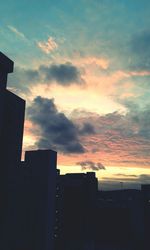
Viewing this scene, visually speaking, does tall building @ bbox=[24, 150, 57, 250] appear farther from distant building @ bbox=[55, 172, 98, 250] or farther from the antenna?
distant building @ bbox=[55, 172, 98, 250]

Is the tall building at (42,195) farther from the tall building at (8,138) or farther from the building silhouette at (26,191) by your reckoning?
the tall building at (8,138)

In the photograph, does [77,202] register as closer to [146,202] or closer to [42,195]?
[146,202]

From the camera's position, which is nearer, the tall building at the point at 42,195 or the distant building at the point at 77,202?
the tall building at the point at 42,195

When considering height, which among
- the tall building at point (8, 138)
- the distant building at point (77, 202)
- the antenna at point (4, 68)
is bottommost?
the distant building at point (77, 202)

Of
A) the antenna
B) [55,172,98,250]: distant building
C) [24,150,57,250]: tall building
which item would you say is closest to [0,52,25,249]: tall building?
the antenna

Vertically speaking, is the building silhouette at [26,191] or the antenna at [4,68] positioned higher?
the antenna at [4,68]

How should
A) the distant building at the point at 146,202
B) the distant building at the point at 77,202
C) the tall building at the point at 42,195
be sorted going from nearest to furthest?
the tall building at the point at 42,195
the distant building at the point at 77,202
the distant building at the point at 146,202

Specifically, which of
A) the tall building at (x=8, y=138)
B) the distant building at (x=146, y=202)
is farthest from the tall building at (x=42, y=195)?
the distant building at (x=146, y=202)

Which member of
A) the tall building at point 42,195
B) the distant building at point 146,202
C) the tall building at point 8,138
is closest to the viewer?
the tall building at point 8,138

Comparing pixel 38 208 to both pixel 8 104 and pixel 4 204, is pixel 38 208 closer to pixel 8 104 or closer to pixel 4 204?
pixel 4 204

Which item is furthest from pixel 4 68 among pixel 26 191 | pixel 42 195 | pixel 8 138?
pixel 26 191

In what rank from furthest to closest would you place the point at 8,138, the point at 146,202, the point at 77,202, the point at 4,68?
the point at 146,202 → the point at 77,202 → the point at 8,138 → the point at 4,68

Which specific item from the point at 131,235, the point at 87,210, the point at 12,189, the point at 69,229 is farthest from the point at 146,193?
the point at 12,189

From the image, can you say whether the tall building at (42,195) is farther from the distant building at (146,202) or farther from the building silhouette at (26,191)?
the distant building at (146,202)
